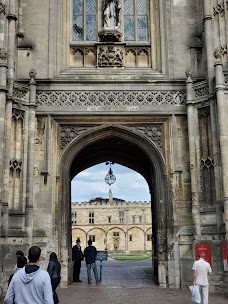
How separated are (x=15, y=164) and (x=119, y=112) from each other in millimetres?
3880

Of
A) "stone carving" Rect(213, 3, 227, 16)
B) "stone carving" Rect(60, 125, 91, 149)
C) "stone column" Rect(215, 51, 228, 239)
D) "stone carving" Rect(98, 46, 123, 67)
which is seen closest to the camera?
"stone column" Rect(215, 51, 228, 239)

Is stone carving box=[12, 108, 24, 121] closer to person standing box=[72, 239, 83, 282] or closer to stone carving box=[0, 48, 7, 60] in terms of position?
stone carving box=[0, 48, 7, 60]

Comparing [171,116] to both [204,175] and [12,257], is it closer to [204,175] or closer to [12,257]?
[204,175]

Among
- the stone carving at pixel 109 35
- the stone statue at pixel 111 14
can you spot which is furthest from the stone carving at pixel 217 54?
the stone statue at pixel 111 14

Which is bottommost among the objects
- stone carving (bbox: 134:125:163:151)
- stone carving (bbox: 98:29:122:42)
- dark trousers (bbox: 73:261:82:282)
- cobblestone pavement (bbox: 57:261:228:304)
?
cobblestone pavement (bbox: 57:261:228:304)

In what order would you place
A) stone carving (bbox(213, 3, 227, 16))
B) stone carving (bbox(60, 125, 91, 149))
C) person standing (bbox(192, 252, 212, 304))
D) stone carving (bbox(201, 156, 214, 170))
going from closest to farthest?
person standing (bbox(192, 252, 212, 304)), stone carving (bbox(201, 156, 214, 170)), stone carving (bbox(213, 3, 227, 16)), stone carving (bbox(60, 125, 91, 149))

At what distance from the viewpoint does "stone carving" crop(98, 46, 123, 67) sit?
16047 millimetres

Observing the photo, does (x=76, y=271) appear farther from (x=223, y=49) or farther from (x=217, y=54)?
(x=223, y=49)

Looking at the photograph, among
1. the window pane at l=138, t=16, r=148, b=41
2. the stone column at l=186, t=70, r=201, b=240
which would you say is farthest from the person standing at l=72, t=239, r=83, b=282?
the window pane at l=138, t=16, r=148, b=41

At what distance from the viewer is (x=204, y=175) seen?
14336 mm

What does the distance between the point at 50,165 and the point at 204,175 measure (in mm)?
5041

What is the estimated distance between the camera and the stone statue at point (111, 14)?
1631 centimetres

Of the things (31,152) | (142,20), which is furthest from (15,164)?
(142,20)

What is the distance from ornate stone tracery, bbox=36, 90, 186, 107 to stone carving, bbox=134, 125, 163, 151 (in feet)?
2.77
